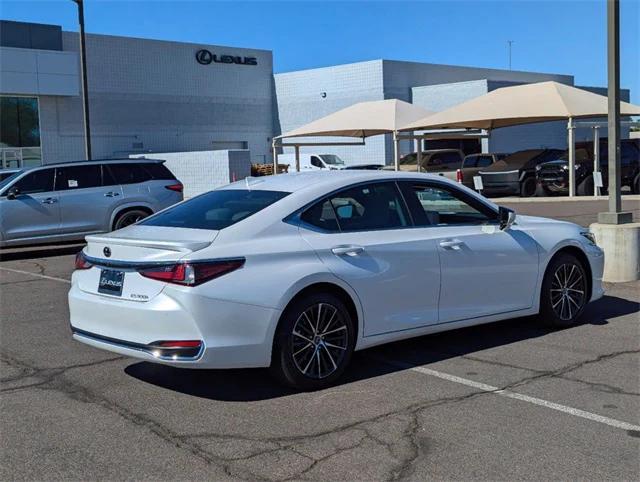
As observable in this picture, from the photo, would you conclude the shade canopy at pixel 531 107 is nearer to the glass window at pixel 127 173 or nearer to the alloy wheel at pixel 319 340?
the glass window at pixel 127 173

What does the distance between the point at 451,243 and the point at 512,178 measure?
20227 mm

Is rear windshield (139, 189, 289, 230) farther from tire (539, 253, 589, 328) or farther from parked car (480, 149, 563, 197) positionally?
parked car (480, 149, 563, 197)

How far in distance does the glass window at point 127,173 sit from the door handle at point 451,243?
33.2 ft

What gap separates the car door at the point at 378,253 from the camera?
5773 millimetres

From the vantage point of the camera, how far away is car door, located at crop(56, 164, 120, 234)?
14.6m

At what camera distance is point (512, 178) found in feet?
84.6

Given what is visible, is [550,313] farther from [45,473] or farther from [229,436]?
[45,473]

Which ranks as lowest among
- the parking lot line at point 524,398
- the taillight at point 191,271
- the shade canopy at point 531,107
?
the parking lot line at point 524,398

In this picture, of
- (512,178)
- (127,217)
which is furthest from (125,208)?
(512,178)

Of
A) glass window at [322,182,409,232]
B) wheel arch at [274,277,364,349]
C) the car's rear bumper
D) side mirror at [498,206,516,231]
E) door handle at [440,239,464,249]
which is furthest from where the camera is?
side mirror at [498,206,516,231]

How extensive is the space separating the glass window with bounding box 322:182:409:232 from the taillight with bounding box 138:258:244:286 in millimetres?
1175

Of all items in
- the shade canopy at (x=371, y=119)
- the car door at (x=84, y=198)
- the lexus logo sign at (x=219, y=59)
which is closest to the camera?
the car door at (x=84, y=198)

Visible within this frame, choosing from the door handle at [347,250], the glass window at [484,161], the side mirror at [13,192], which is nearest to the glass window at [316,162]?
the glass window at [484,161]

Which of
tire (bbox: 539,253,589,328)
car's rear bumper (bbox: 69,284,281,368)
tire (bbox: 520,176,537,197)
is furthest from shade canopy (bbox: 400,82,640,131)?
car's rear bumper (bbox: 69,284,281,368)
